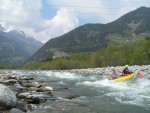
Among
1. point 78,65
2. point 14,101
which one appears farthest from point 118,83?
point 78,65

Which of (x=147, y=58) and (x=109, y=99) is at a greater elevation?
(x=147, y=58)

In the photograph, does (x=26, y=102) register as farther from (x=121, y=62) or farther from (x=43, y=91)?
(x=121, y=62)

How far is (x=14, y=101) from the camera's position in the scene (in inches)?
561

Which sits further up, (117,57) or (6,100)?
(117,57)

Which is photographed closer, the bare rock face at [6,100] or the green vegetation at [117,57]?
the bare rock face at [6,100]

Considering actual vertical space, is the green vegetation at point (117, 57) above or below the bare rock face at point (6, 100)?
above

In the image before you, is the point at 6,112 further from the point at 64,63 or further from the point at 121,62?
the point at 64,63

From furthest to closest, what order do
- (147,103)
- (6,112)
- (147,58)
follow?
(147,58), (147,103), (6,112)


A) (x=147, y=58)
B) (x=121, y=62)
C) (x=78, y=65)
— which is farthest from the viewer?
(x=78, y=65)

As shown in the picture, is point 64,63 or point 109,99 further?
point 64,63

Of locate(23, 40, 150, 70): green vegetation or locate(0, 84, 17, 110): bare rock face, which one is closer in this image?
locate(0, 84, 17, 110): bare rock face

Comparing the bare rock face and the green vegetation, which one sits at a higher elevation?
the green vegetation

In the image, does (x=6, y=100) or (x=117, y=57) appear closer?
(x=6, y=100)

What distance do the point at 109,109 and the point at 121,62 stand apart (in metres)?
87.1
